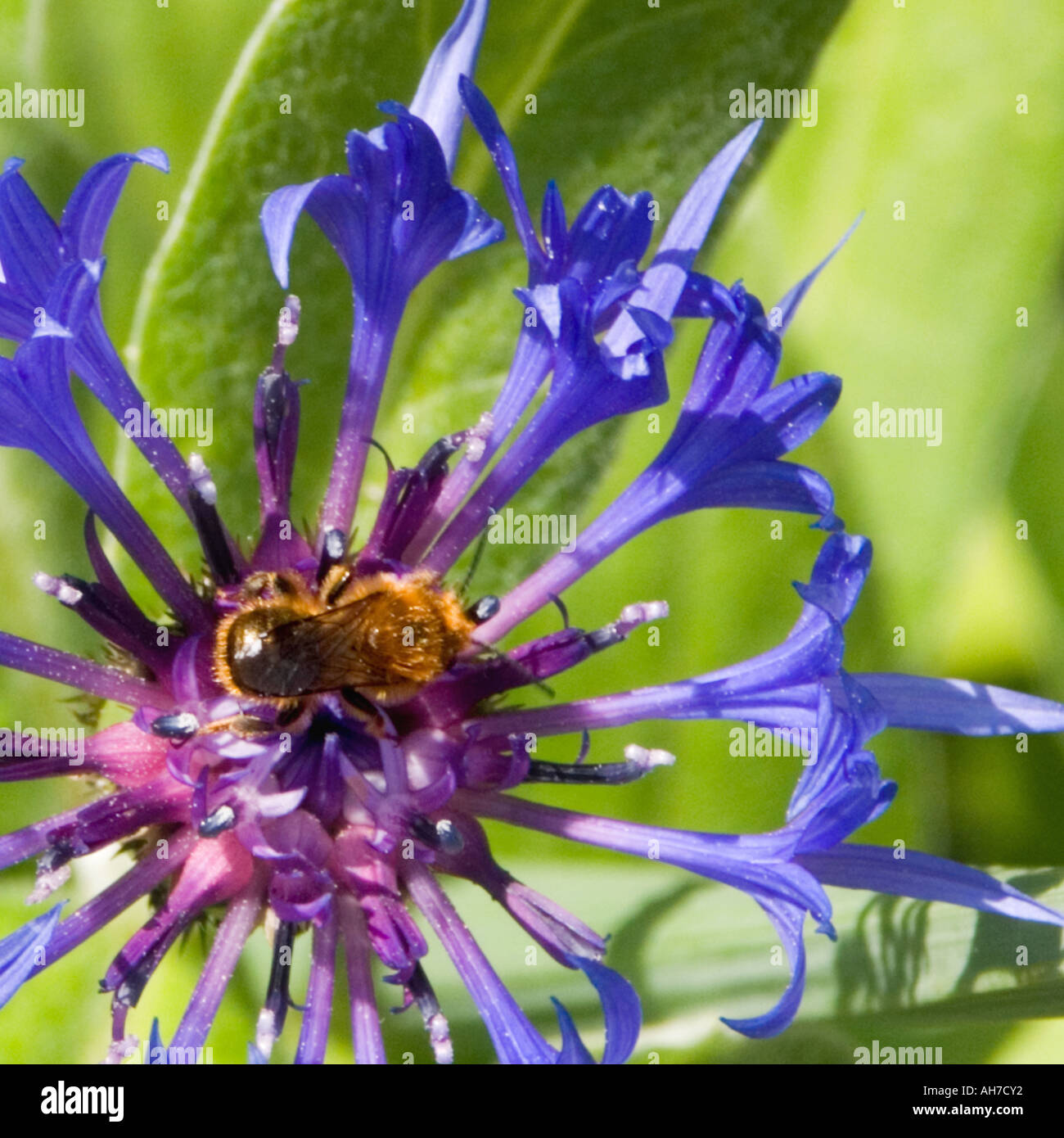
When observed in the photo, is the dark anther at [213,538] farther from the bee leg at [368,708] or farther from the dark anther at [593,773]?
the dark anther at [593,773]

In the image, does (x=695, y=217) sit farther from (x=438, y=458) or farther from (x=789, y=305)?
(x=438, y=458)

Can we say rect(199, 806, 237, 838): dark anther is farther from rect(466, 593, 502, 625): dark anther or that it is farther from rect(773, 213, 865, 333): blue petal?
rect(773, 213, 865, 333): blue petal

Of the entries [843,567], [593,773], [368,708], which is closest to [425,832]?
[368,708]

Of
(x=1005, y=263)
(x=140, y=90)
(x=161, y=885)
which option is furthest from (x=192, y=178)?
(x=1005, y=263)
